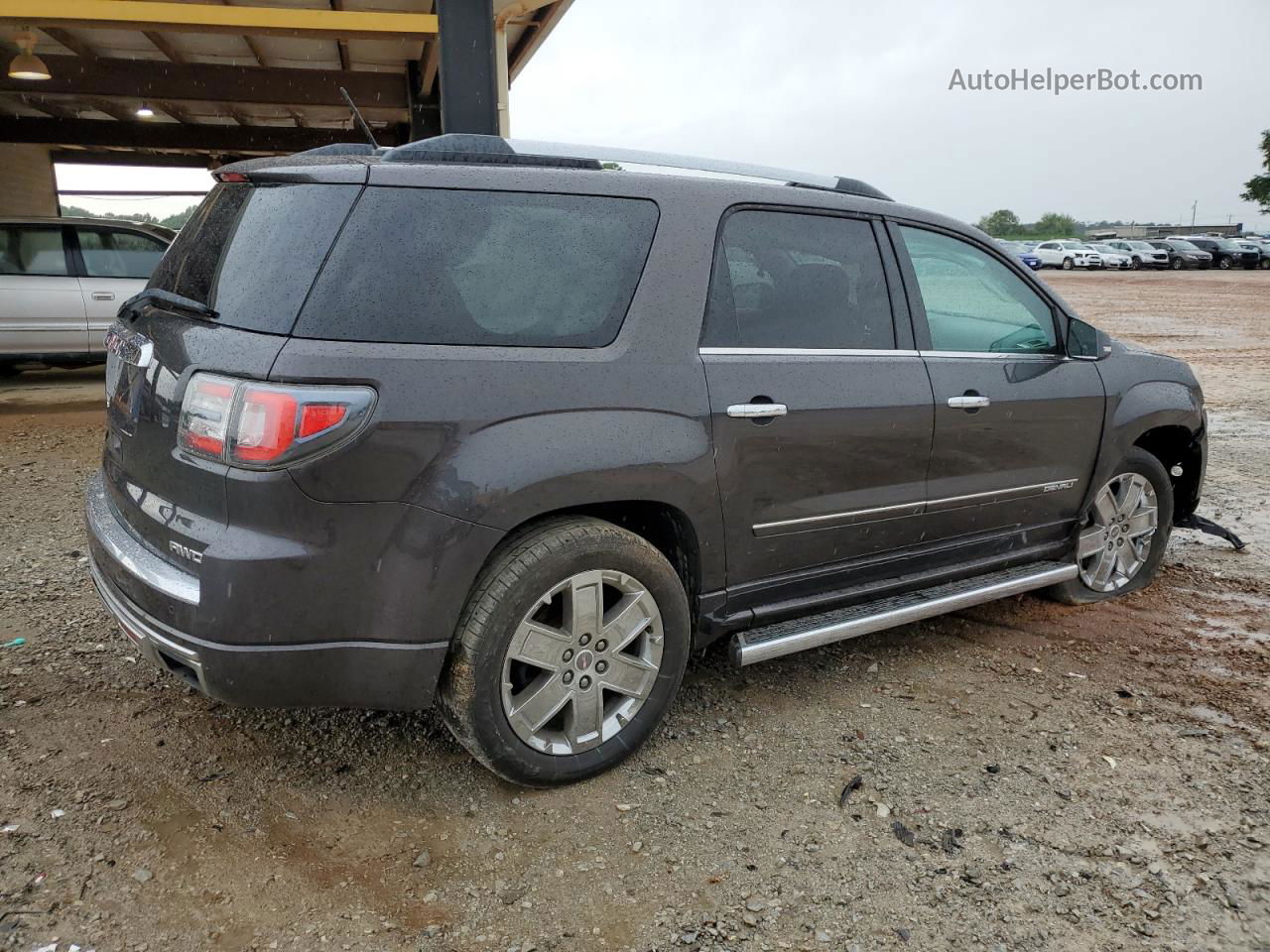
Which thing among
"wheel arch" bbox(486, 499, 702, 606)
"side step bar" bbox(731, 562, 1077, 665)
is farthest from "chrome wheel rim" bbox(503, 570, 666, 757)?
"side step bar" bbox(731, 562, 1077, 665)

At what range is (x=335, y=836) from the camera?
2.64 metres

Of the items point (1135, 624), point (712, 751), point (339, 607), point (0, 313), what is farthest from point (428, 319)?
point (0, 313)

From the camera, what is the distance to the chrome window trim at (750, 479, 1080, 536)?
3.16m

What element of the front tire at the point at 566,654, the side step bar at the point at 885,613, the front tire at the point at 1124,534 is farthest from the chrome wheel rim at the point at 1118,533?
the front tire at the point at 566,654

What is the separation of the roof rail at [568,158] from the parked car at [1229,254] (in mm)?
45414

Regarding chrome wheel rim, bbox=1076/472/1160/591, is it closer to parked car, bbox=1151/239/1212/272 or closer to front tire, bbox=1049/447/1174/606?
front tire, bbox=1049/447/1174/606

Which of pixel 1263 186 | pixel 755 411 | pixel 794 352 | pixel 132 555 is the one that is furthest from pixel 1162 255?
pixel 132 555

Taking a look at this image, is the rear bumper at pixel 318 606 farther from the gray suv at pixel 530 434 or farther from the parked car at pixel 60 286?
the parked car at pixel 60 286

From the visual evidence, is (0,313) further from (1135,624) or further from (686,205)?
(1135,624)

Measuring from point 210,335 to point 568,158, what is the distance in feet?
3.76

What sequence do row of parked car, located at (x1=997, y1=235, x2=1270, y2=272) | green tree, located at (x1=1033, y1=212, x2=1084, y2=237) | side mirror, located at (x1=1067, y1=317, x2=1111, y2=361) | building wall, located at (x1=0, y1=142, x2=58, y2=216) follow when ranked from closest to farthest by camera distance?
side mirror, located at (x1=1067, y1=317, x2=1111, y2=361), building wall, located at (x1=0, y1=142, x2=58, y2=216), row of parked car, located at (x1=997, y1=235, x2=1270, y2=272), green tree, located at (x1=1033, y1=212, x2=1084, y2=237)

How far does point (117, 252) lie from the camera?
941 centimetres

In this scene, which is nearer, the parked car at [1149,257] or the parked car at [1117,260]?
the parked car at [1117,260]

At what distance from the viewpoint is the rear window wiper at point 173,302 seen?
263 centimetres
